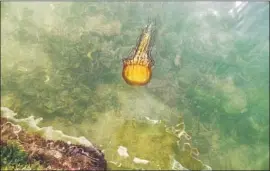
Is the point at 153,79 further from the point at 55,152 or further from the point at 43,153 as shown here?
the point at 43,153

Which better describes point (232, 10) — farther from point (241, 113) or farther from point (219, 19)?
point (241, 113)

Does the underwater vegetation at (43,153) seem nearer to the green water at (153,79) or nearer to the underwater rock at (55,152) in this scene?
the underwater rock at (55,152)

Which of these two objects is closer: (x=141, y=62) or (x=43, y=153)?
(x=43, y=153)

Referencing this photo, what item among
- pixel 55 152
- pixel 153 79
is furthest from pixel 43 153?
pixel 153 79

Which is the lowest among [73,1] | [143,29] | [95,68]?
[95,68]

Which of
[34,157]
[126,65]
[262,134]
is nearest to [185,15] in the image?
[126,65]

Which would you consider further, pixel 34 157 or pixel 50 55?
pixel 50 55
